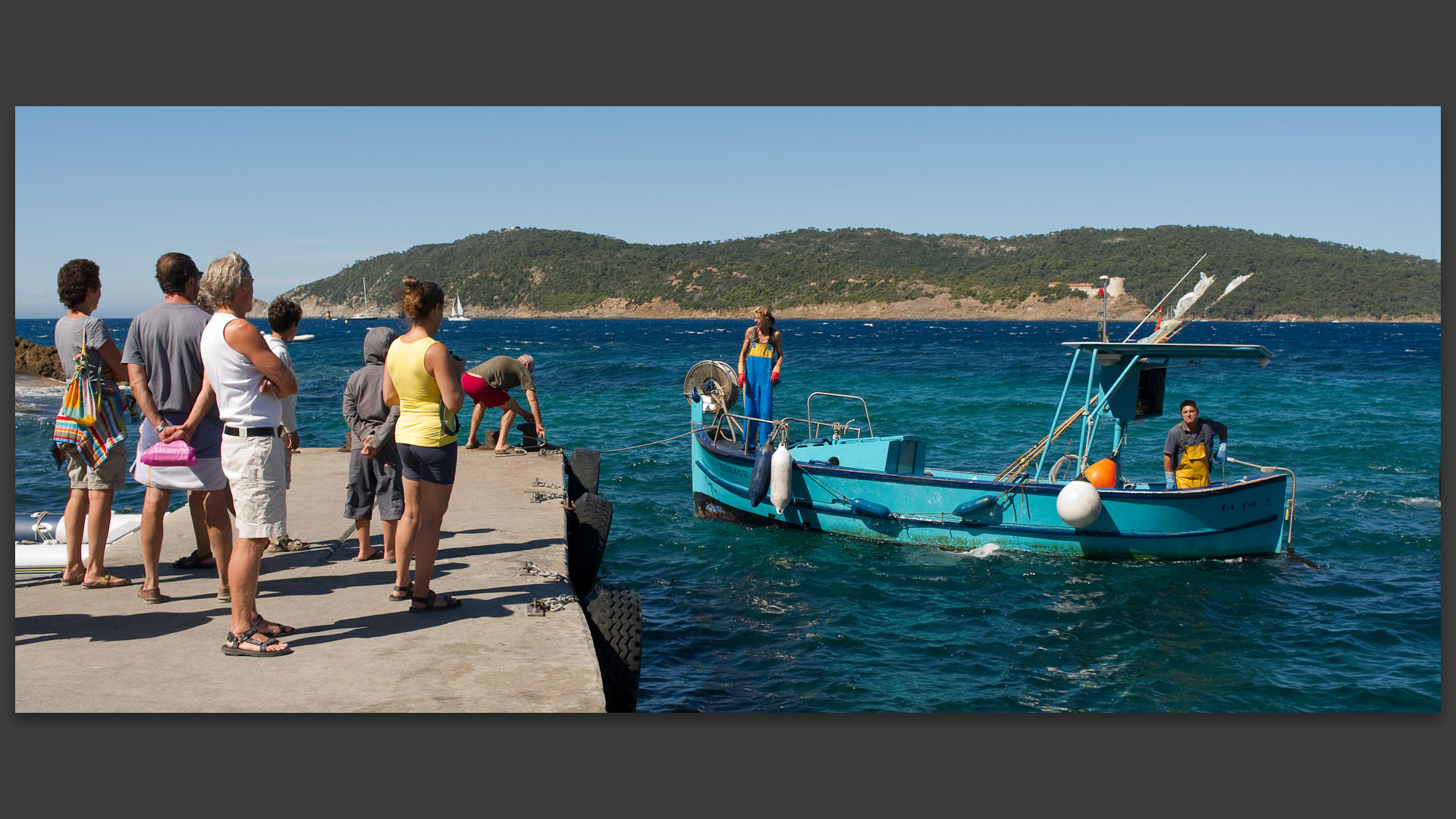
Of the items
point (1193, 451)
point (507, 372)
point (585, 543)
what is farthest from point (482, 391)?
point (1193, 451)

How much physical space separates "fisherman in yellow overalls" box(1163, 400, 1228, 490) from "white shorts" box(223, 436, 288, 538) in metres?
9.39

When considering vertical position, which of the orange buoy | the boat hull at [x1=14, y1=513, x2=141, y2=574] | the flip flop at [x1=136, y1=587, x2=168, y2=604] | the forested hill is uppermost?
the forested hill

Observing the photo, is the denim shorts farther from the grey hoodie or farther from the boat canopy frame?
the boat canopy frame

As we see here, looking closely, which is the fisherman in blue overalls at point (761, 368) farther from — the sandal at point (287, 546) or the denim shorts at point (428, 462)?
the denim shorts at point (428, 462)

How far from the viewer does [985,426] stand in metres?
25.9

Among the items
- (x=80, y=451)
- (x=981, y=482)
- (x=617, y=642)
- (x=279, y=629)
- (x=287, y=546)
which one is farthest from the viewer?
(x=981, y=482)

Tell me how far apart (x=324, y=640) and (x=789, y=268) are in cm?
14472

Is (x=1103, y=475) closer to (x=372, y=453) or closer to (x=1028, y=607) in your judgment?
(x=1028, y=607)

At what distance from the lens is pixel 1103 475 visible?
437 inches

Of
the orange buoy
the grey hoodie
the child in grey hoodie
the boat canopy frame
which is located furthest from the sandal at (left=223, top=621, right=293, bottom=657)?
the orange buoy

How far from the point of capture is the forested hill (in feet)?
370

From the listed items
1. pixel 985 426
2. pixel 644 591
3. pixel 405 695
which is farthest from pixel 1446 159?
pixel 985 426

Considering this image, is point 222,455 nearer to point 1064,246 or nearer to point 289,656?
point 289,656

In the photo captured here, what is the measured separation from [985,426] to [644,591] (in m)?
17.0
